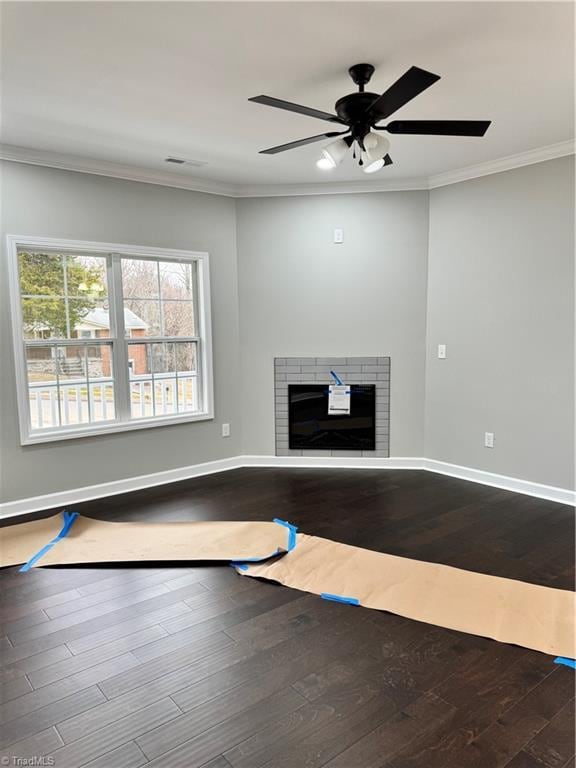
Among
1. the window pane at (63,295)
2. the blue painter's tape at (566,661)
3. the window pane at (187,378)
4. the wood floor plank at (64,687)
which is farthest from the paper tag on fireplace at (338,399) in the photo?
the wood floor plank at (64,687)

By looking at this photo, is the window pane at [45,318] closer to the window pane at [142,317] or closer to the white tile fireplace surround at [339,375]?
the window pane at [142,317]

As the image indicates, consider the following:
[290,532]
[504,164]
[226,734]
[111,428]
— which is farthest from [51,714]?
[504,164]

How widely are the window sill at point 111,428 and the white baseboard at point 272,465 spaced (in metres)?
0.42

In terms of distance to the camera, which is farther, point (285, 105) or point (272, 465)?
point (272, 465)

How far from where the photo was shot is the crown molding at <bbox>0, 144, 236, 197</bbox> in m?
3.53

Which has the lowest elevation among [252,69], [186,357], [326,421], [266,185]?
[326,421]

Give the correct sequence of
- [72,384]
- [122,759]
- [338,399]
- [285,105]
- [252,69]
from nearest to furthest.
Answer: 1. [122,759]
2. [285,105]
3. [252,69]
4. [72,384]
5. [338,399]

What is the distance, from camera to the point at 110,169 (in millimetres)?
3914

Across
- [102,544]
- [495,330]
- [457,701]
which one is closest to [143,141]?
[102,544]

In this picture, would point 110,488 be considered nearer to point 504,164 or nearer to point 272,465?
point 272,465

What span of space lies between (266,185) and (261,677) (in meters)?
3.96

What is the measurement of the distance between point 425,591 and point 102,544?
195 cm

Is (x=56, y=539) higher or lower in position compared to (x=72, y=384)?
lower

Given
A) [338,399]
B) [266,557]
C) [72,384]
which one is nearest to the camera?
[266,557]
